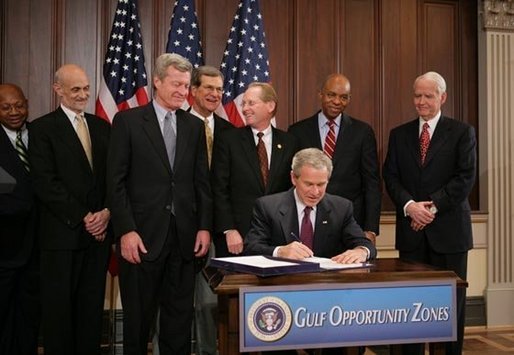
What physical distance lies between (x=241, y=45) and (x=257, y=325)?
283 cm

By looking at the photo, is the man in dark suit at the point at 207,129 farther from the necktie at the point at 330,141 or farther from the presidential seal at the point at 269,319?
the presidential seal at the point at 269,319

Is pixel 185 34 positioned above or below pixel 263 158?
above

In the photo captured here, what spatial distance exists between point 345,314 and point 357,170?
65.9 inches

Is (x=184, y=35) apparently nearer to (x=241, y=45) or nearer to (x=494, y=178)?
(x=241, y=45)

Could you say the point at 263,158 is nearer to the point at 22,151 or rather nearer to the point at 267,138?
the point at 267,138

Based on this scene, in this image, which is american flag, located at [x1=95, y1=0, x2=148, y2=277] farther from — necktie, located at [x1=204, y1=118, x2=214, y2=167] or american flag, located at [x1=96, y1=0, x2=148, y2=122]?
necktie, located at [x1=204, y1=118, x2=214, y2=167]

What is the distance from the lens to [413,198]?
3828mm

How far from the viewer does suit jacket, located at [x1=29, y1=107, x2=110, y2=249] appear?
335cm

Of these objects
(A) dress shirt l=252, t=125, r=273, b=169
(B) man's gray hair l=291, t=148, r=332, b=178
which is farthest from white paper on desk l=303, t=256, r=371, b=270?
(A) dress shirt l=252, t=125, r=273, b=169

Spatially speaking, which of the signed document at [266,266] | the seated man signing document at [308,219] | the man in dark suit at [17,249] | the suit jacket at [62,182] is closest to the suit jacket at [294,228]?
the seated man signing document at [308,219]

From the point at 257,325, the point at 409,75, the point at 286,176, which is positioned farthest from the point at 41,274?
the point at 409,75

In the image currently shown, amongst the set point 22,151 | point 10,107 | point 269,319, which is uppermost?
point 10,107

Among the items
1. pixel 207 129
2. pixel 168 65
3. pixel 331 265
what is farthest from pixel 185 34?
pixel 331 265

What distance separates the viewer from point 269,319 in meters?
2.25
